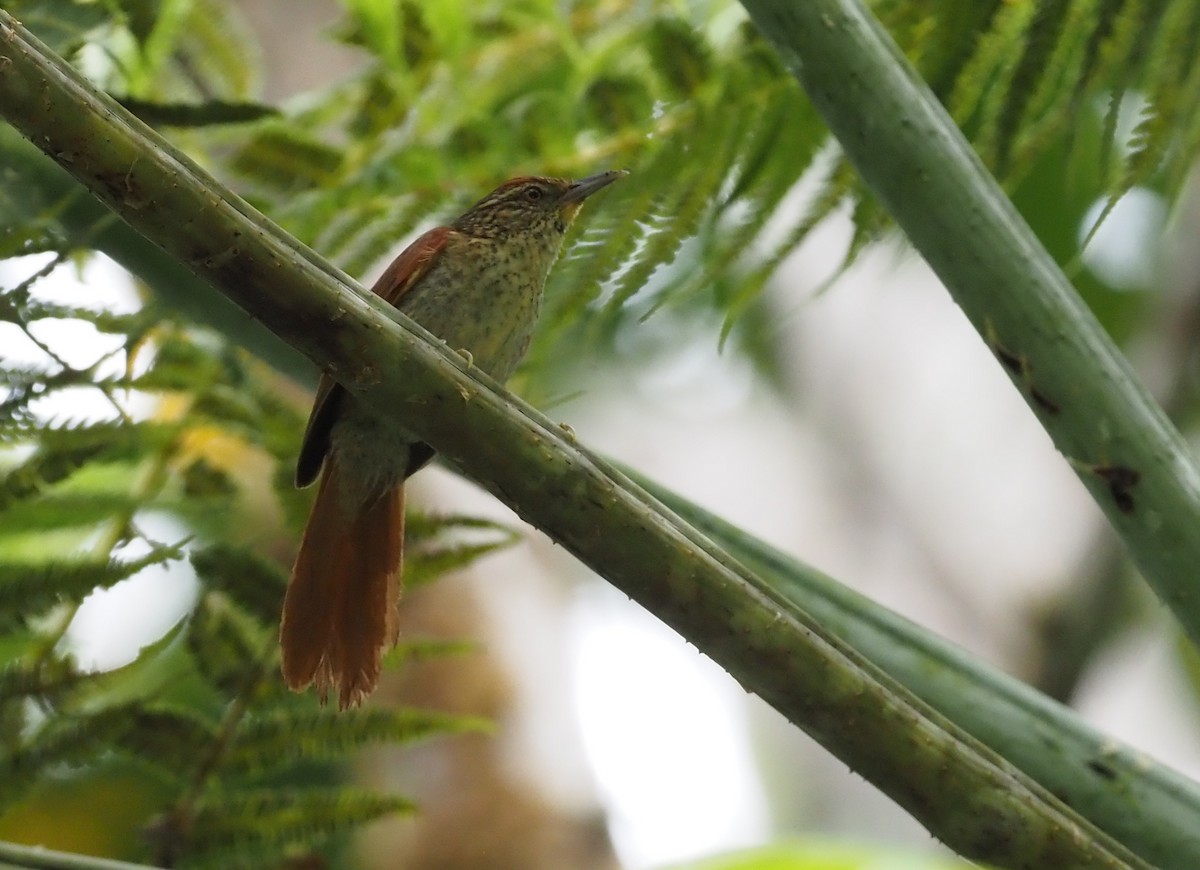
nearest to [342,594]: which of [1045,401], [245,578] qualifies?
[245,578]

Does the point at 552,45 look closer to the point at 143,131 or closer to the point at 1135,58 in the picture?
the point at 1135,58

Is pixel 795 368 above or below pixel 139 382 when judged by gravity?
above

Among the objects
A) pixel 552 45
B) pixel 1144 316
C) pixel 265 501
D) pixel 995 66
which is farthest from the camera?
pixel 1144 316

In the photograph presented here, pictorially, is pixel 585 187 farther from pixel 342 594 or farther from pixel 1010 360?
pixel 1010 360

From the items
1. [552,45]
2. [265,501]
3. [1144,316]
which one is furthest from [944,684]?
[1144,316]

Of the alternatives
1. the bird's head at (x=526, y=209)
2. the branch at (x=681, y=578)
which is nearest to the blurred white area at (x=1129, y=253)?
the bird's head at (x=526, y=209)

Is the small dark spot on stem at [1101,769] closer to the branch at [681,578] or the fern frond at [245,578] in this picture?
the branch at [681,578]

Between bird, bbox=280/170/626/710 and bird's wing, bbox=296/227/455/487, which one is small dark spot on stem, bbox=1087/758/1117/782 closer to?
bird, bbox=280/170/626/710

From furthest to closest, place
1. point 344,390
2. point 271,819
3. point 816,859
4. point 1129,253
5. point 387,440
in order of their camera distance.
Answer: point 1129,253
point 387,440
point 344,390
point 271,819
point 816,859
